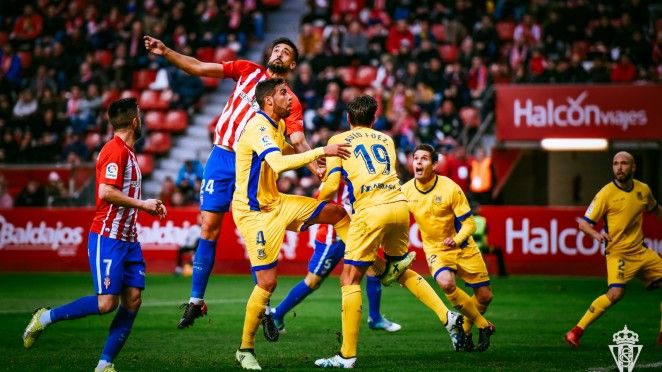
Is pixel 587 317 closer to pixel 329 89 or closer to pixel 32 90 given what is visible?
pixel 329 89

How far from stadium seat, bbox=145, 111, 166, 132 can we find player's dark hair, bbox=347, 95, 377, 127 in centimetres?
1884

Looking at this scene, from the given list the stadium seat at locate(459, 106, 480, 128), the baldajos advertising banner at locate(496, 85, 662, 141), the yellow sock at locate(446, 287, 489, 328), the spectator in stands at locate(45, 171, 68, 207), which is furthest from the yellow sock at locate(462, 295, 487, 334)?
the spectator in stands at locate(45, 171, 68, 207)

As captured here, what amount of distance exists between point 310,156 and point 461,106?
51.1ft

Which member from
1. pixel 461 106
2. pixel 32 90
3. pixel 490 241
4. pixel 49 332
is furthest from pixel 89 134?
pixel 49 332

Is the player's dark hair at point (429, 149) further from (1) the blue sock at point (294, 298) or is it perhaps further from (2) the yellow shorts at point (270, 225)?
(1) the blue sock at point (294, 298)

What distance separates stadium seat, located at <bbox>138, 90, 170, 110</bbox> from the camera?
92.9 ft

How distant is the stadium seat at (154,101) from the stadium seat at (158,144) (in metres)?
0.98

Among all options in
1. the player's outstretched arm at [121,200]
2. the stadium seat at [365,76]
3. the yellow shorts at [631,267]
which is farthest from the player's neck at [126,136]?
the stadium seat at [365,76]

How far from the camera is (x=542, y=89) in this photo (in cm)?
2258

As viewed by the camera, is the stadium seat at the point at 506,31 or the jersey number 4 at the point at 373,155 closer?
the jersey number 4 at the point at 373,155

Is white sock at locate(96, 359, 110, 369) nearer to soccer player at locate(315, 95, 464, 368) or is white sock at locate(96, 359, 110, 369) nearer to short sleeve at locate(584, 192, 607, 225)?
soccer player at locate(315, 95, 464, 368)

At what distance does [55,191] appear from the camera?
2400cm

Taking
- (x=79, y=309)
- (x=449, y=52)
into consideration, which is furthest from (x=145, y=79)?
(x=79, y=309)

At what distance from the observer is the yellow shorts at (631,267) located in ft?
37.8
